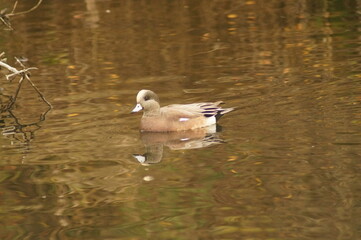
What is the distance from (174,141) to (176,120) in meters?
0.48

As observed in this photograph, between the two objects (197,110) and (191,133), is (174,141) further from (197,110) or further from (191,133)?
(197,110)

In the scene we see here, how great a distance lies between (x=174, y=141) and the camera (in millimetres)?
11039

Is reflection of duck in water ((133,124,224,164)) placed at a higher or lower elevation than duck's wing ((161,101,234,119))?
lower

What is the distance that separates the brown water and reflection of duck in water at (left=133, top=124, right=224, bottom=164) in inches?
1.5

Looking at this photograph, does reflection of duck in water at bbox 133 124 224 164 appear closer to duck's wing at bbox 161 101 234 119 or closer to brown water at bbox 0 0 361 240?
brown water at bbox 0 0 361 240

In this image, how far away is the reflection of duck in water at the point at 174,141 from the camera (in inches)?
408

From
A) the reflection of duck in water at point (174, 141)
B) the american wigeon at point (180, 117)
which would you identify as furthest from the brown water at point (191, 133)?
the american wigeon at point (180, 117)

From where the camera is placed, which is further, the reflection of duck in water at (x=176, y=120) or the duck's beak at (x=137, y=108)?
the duck's beak at (x=137, y=108)

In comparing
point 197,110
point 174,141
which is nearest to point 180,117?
point 197,110

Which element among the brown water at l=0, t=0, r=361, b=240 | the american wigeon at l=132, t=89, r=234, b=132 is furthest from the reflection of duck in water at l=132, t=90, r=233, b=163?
the brown water at l=0, t=0, r=361, b=240

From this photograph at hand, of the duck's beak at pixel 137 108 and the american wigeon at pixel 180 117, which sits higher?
the duck's beak at pixel 137 108

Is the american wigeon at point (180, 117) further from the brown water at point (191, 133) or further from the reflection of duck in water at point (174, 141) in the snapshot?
the brown water at point (191, 133)

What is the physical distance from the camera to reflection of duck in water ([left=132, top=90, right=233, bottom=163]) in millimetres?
11219

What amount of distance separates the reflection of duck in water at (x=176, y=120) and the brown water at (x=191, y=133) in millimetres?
113
